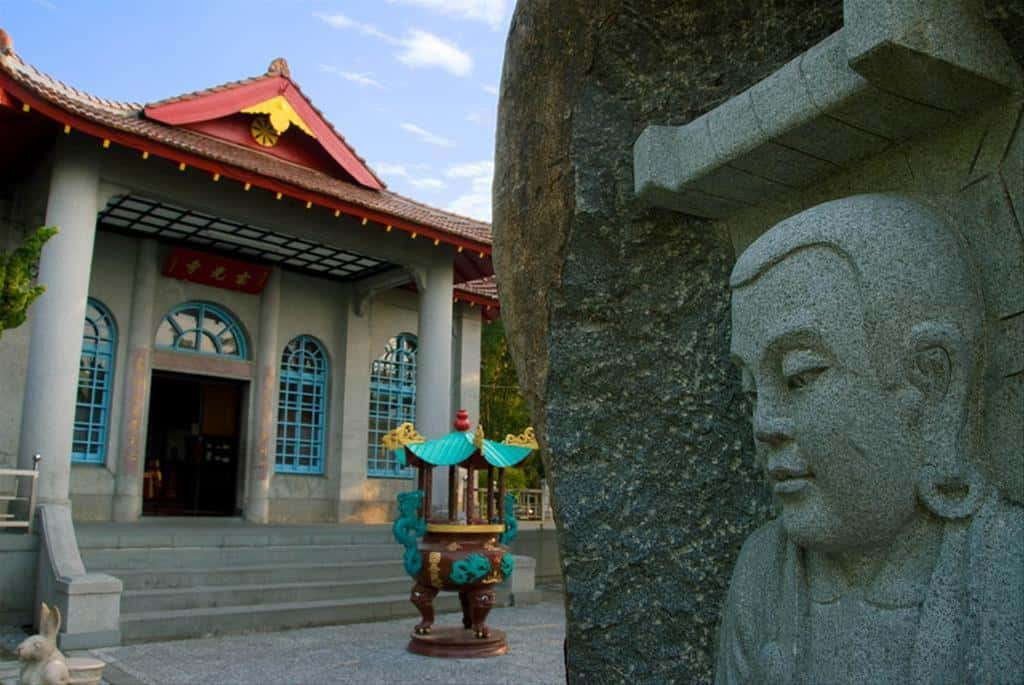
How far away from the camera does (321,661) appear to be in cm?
693

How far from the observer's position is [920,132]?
1.76 metres

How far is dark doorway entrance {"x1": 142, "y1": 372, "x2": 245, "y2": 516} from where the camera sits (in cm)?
1525

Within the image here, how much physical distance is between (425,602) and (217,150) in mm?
6726

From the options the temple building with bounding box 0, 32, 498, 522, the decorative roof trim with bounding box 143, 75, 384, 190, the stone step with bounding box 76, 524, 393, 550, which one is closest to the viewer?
the stone step with bounding box 76, 524, 393, 550

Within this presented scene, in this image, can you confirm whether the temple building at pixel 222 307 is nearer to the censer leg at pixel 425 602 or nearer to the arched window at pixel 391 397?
the arched window at pixel 391 397

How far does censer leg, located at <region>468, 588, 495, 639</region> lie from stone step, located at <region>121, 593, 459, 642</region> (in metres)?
2.04

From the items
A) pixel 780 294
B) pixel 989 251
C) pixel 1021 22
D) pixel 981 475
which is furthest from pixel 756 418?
pixel 1021 22

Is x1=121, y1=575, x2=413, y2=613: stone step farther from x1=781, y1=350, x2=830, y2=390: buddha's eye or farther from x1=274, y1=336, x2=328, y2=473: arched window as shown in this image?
x1=781, y1=350, x2=830, y2=390: buddha's eye

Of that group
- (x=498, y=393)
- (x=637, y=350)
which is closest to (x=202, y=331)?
(x=498, y=393)

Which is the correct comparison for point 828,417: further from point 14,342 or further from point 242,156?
point 14,342

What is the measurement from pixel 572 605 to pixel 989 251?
1402 mm

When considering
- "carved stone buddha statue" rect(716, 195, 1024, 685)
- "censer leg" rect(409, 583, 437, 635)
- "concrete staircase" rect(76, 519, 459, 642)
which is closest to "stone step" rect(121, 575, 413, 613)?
"concrete staircase" rect(76, 519, 459, 642)

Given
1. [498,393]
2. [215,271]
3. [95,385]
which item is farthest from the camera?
[498,393]

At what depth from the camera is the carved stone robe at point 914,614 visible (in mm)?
1445
